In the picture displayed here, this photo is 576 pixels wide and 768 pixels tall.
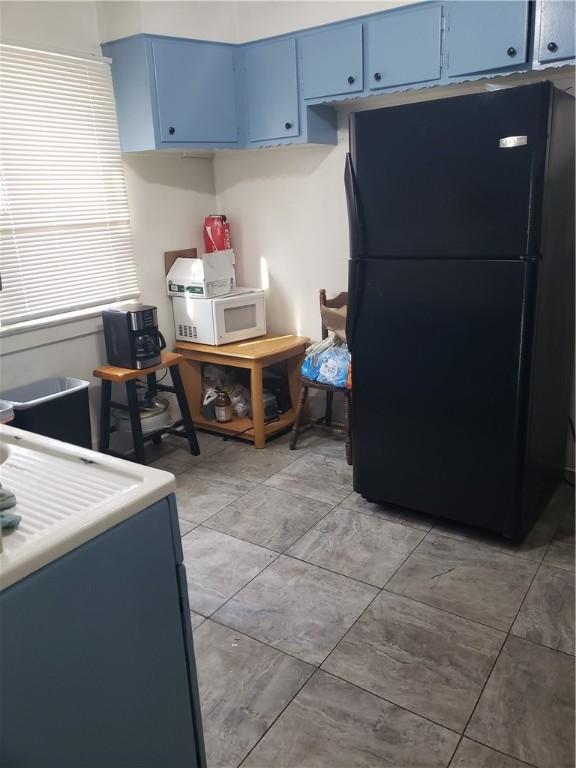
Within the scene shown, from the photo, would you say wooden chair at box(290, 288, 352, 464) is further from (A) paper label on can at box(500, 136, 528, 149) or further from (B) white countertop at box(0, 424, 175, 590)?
(B) white countertop at box(0, 424, 175, 590)

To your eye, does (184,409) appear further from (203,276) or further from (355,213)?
(355,213)

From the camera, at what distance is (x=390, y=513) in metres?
2.81

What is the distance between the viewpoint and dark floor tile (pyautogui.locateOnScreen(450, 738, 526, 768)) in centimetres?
158

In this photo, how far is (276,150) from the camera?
3590mm

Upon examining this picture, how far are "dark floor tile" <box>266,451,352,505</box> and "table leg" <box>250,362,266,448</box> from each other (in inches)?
11.3

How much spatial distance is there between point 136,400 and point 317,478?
1032mm

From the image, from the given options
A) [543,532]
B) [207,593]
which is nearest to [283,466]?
[207,593]

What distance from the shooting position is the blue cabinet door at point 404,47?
2.59 m

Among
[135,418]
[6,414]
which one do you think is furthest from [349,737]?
[135,418]

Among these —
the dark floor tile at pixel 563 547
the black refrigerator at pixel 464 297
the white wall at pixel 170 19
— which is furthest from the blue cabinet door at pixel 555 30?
the dark floor tile at pixel 563 547

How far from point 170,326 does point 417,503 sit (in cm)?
190

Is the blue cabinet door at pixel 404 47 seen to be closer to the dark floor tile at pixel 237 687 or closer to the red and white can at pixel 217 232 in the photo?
the red and white can at pixel 217 232

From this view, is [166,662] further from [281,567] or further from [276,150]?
[276,150]

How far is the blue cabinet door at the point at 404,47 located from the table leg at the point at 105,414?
1.99m
